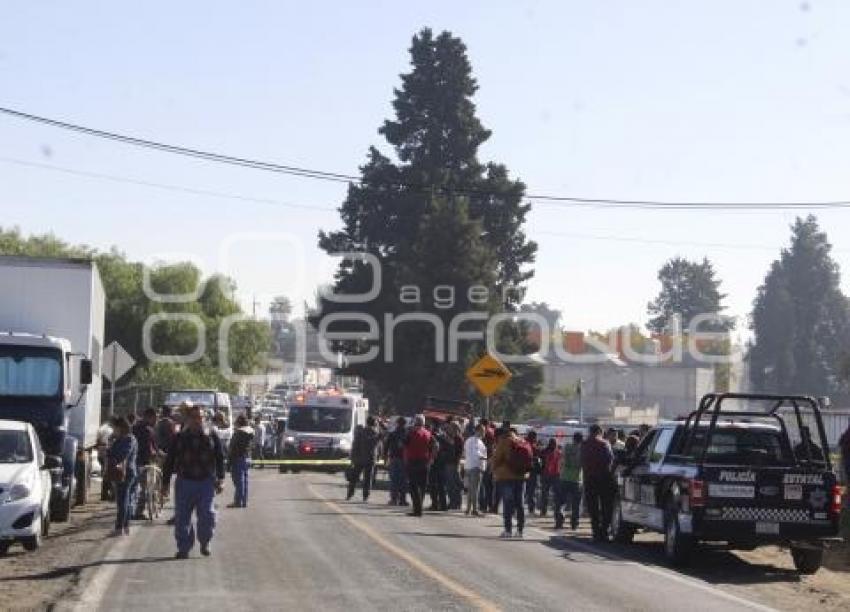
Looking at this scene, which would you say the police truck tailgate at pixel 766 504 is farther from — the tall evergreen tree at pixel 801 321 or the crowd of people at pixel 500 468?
the tall evergreen tree at pixel 801 321

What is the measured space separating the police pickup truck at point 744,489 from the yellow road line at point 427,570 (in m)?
3.48

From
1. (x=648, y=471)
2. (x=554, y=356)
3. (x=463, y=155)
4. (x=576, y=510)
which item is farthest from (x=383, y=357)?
(x=554, y=356)

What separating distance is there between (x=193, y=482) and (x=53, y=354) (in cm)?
645

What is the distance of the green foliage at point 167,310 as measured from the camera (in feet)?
251

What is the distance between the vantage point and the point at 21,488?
17797 millimetres

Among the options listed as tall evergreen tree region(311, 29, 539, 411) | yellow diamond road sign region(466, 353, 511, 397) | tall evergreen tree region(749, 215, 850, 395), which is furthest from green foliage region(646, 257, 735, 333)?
yellow diamond road sign region(466, 353, 511, 397)

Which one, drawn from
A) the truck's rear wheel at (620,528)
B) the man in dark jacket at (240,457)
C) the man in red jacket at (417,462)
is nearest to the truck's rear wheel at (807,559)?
the truck's rear wheel at (620,528)

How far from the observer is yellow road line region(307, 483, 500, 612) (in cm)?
1362

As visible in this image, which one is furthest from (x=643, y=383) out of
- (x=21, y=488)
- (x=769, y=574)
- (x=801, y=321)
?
(x=21, y=488)

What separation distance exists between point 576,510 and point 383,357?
47.8 meters

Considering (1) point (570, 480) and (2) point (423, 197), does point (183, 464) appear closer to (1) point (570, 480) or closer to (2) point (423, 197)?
(1) point (570, 480)

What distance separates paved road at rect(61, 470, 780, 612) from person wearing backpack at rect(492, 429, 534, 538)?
391 millimetres

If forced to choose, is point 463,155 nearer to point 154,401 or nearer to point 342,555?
point 154,401

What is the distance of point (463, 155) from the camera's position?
79875mm
